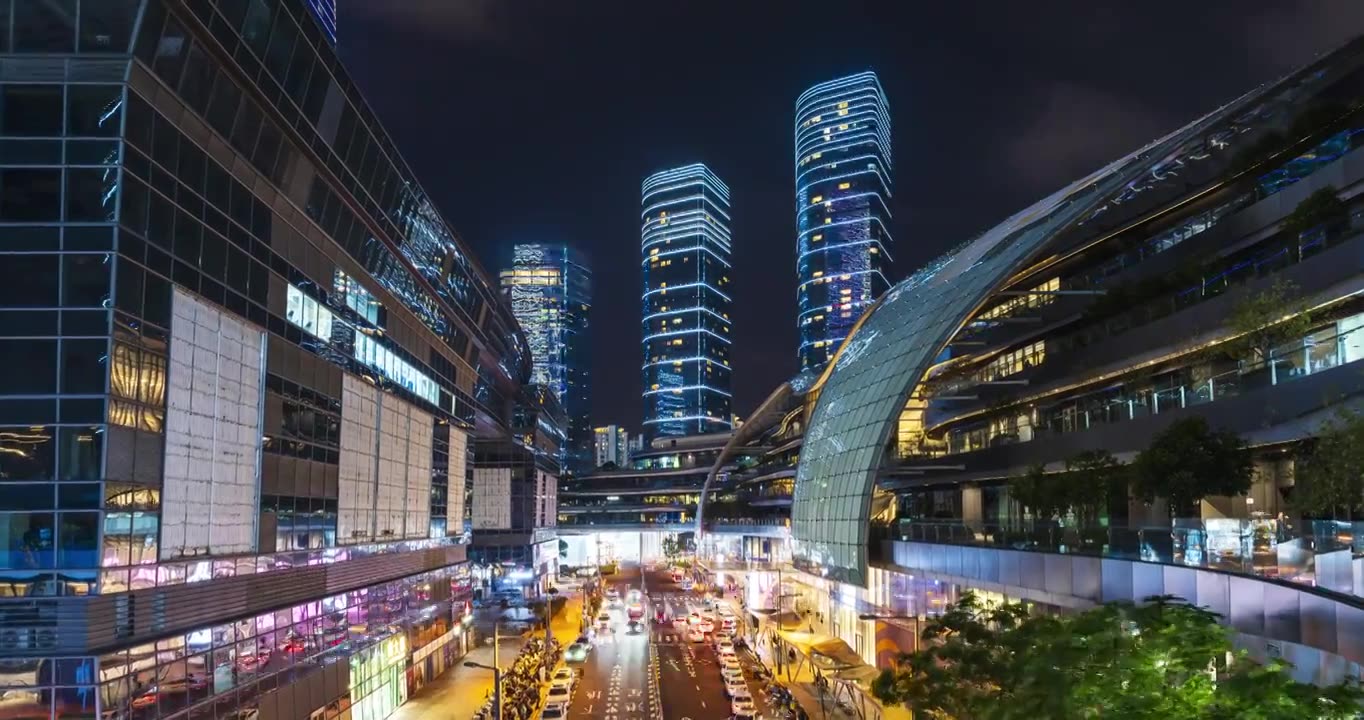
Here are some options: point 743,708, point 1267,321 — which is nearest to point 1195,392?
point 1267,321

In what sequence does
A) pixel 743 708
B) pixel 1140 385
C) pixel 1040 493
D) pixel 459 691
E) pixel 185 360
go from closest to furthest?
1. pixel 185 360
2. pixel 1040 493
3. pixel 743 708
4. pixel 1140 385
5. pixel 459 691

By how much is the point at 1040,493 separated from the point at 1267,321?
15093 mm

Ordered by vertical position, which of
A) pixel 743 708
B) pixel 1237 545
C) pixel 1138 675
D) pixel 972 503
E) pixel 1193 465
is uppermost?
pixel 1193 465

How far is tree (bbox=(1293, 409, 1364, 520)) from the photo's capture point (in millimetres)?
25688

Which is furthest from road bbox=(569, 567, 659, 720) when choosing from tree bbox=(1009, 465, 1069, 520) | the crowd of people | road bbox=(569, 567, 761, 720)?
tree bbox=(1009, 465, 1069, 520)

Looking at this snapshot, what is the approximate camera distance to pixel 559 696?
5656cm

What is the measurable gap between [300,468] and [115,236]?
49.1ft

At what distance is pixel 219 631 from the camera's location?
33156 millimetres

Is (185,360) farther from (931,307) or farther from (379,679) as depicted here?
(931,307)

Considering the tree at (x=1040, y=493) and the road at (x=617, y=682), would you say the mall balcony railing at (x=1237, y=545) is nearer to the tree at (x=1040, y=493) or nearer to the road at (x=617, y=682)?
the tree at (x=1040, y=493)

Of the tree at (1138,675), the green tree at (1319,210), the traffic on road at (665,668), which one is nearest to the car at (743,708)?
the traffic on road at (665,668)

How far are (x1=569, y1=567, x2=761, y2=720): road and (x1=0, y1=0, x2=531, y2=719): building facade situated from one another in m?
13.7

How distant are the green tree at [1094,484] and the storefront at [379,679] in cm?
3112

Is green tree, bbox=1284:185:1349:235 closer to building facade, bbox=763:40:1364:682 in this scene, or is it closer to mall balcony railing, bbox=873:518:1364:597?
building facade, bbox=763:40:1364:682
